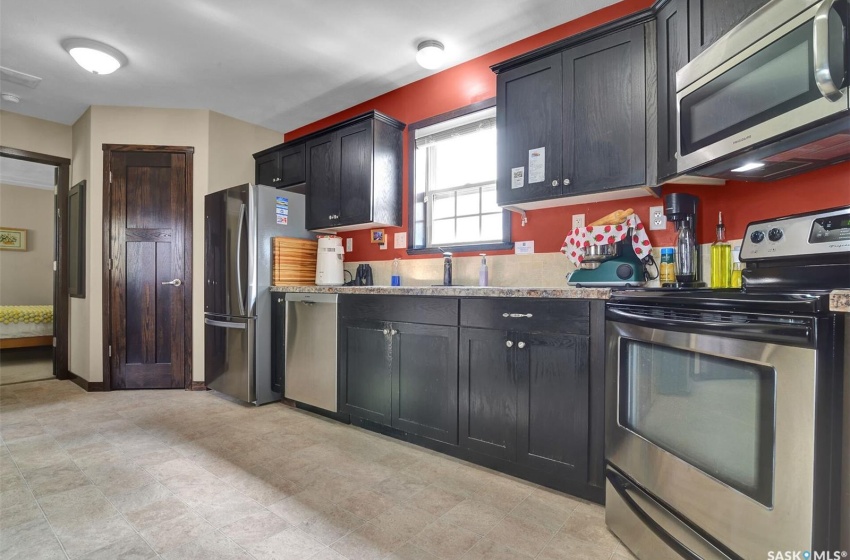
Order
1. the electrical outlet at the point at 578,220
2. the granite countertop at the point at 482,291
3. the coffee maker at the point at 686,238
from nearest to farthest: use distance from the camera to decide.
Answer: the granite countertop at the point at 482,291
the coffee maker at the point at 686,238
the electrical outlet at the point at 578,220

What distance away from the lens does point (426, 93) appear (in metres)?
3.26

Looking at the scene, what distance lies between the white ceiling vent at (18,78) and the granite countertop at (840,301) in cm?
517

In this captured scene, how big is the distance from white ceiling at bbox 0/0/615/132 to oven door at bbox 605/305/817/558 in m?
2.14

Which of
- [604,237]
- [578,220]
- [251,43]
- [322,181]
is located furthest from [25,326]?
[604,237]

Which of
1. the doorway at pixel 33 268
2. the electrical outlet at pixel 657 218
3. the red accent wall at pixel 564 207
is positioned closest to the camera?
the red accent wall at pixel 564 207

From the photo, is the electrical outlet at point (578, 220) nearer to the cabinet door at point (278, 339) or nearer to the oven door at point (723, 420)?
the oven door at point (723, 420)

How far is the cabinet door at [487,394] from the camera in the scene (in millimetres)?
1989

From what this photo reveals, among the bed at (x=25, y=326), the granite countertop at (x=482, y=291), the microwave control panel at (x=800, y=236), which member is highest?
the microwave control panel at (x=800, y=236)

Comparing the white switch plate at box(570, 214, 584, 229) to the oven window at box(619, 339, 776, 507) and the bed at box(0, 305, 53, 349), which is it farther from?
the bed at box(0, 305, 53, 349)

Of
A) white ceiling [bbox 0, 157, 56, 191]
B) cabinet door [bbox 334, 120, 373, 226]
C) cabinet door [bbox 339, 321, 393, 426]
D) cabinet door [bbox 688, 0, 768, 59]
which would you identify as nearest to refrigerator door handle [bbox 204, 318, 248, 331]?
cabinet door [bbox 339, 321, 393, 426]

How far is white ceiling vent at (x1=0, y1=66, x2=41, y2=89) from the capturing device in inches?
127

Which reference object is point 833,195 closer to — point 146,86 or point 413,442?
point 413,442

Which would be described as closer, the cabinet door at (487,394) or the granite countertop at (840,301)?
the granite countertop at (840,301)

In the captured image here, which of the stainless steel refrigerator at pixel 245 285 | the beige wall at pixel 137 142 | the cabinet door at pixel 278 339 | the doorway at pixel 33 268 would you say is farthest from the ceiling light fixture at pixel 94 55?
the cabinet door at pixel 278 339
